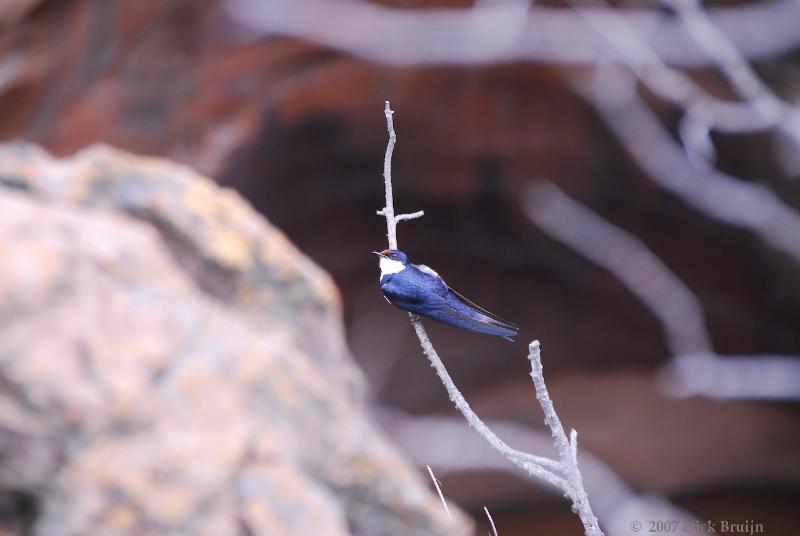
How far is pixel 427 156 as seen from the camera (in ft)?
6.37

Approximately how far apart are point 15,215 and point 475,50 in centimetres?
121

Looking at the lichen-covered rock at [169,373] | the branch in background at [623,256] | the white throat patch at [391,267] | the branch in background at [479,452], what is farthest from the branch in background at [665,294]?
the white throat patch at [391,267]

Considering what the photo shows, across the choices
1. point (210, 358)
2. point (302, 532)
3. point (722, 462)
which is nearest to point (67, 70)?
point (210, 358)

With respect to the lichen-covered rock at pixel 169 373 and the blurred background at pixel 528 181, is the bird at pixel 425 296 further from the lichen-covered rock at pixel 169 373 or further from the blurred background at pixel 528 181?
the blurred background at pixel 528 181

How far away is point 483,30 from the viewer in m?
1.70

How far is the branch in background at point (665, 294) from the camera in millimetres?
1939

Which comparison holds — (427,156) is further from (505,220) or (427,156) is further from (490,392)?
(490,392)

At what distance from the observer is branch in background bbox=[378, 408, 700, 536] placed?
200 cm

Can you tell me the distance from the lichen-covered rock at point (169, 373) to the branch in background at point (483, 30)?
0.86 m

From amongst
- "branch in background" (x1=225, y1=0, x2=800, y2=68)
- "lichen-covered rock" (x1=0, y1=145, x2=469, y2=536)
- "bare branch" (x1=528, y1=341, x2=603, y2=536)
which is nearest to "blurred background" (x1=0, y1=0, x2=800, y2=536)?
"branch in background" (x1=225, y1=0, x2=800, y2=68)

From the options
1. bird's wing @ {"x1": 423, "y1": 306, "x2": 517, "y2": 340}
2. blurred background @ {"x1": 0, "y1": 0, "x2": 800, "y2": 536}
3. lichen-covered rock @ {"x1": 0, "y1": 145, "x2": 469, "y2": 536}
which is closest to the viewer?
bird's wing @ {"x1": 423, "y1": 306, "x2": 517, "y2": 340}

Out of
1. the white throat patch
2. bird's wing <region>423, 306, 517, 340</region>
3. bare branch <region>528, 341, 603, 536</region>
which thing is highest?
bird's wing <region>423, 306, 517, 340</region>

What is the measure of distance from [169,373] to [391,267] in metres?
0.27

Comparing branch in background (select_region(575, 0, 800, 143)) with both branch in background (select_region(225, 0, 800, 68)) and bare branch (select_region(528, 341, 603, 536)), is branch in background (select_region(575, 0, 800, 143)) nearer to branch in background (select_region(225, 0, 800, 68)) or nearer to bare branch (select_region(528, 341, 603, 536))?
branch in background (select_region(225, 0, 800, 68))
